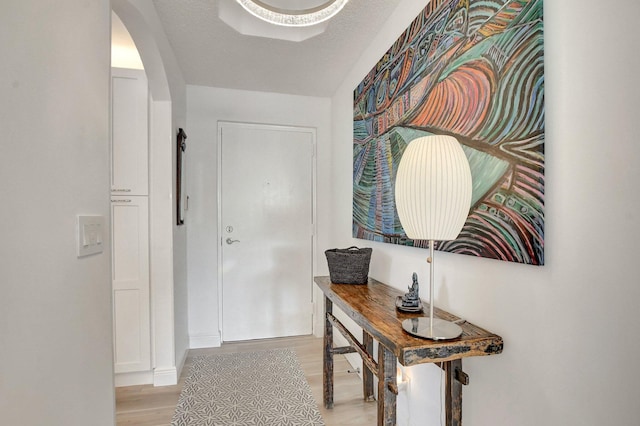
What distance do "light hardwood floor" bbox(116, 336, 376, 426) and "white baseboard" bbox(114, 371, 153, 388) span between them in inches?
1.6

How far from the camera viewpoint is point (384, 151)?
184 centimetres

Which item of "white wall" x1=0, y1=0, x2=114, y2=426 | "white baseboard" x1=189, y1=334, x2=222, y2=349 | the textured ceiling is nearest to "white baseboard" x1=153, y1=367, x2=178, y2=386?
"white baseboard" x1=189, y1=334, x2=222, y2=349

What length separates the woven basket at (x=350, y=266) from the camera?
5.86 ft

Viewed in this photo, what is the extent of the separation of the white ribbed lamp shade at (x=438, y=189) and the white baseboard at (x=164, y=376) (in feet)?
7.17

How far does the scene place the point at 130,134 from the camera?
2150 millimetres

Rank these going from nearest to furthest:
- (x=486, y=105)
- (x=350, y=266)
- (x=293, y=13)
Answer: (x=486, y=105) < (x=293, y=13) < (x=350, y=266)

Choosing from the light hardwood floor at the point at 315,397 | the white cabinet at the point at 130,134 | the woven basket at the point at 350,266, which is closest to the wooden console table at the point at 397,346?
the woven basket at the point at 350,266

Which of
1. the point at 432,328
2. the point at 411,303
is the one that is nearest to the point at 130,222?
the point at 411,303

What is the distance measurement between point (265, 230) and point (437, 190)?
2312 millimetres

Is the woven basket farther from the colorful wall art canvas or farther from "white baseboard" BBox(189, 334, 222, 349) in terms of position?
"white baseboard" BBox(189, 334, 222, 349)

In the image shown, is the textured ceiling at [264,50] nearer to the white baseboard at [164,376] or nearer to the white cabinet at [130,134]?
the white cabinet at [130,134]

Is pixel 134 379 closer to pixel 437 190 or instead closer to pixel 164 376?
pixel 164 376

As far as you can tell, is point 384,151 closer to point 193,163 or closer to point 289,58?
point 289,58

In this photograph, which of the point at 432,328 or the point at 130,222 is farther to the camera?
the point at 130,222
